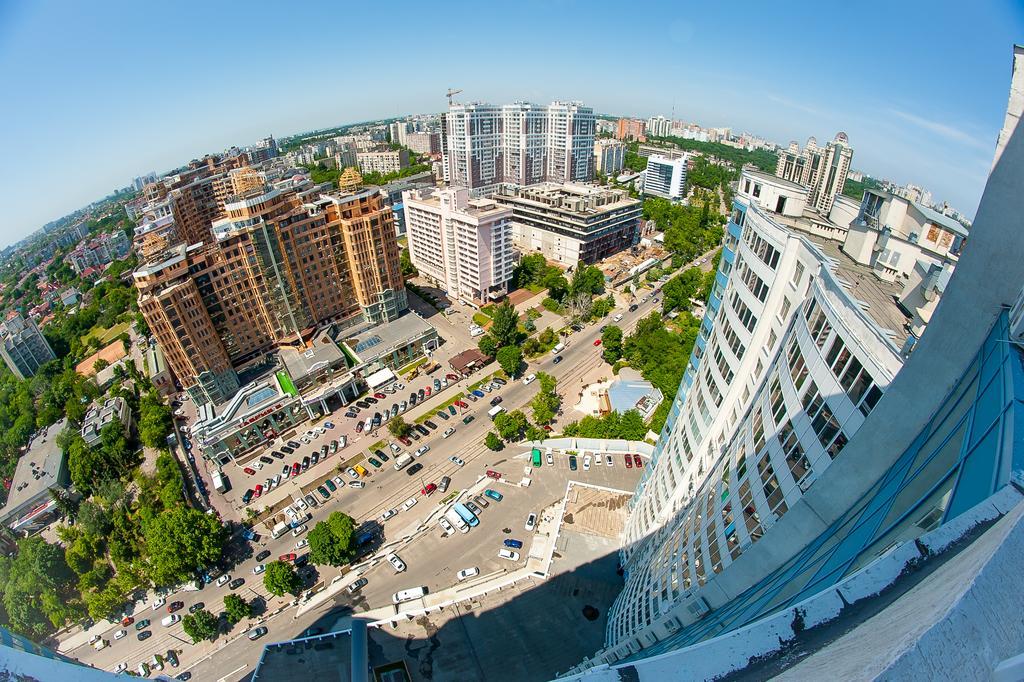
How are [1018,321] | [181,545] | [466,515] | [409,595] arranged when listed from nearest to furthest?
[1018,321] → [409,595] → [181,545] → [466,515]

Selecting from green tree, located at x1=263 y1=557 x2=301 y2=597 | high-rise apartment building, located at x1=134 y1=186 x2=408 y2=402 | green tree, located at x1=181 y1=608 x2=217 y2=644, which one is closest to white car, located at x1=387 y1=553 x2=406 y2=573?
green tree, located at x1=263 y1=557 x2=301 y2=597

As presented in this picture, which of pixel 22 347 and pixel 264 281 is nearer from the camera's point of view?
pixel 264 281

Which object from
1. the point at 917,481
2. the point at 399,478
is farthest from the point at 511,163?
the point at 917,481

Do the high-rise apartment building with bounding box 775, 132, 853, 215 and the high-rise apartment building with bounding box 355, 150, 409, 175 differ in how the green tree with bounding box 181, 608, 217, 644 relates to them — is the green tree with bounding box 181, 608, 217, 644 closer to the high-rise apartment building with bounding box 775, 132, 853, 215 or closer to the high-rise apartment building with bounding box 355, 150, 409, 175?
the high-rise apartment building with bounding box 775, 132, 853, 215

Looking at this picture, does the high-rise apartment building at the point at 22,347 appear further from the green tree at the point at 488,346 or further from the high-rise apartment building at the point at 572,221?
the high-rise apartment building at the point at 572,221

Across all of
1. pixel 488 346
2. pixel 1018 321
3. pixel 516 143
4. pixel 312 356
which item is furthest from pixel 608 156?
pixel 1018 321

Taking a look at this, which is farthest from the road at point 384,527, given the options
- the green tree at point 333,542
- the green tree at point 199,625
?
the green tree at point 333,542

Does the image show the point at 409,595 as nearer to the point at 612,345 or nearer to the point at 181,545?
the point at 181,545
